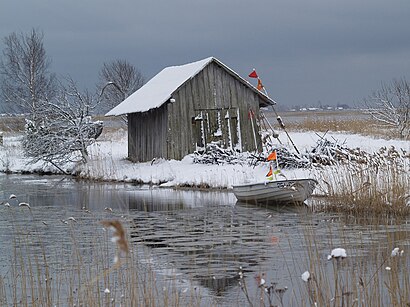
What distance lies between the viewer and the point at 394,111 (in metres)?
41.5

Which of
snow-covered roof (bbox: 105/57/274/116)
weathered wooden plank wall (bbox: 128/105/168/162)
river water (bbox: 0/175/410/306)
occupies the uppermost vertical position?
snow-covered roof (bbox: 105/57/274/116)

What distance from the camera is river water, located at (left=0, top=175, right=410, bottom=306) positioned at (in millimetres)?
9078

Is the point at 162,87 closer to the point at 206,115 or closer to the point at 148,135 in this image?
the point at 148,135

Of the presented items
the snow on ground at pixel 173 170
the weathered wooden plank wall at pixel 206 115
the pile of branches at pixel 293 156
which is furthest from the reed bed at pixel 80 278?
the weathered wooden plank wall at pixel 206 115

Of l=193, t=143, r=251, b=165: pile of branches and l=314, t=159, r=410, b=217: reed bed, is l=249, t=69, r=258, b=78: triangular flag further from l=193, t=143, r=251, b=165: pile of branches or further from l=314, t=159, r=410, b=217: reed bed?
l=314, t=159, r=410, b=217: reed bed

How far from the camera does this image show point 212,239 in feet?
43.6

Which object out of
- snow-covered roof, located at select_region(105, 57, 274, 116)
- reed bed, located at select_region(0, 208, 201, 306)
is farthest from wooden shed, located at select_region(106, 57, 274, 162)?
reed bed, located at select_region(0, 208, 201, 306)

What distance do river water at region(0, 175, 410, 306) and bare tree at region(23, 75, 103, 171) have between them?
9598 millimetres

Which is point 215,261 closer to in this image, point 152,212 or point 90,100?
point 152,212

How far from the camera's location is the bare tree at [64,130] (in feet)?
105

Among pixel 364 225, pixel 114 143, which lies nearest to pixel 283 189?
pixel 364 225

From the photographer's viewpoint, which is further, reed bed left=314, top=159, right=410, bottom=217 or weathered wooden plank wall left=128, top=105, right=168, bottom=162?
weathered wooden plank wall left=128, top=105, right=168, bottom=162

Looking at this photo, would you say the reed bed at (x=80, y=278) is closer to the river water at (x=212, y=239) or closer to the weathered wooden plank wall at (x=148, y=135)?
the river water at (x=212, y=239)

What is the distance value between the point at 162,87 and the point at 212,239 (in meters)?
19.6
